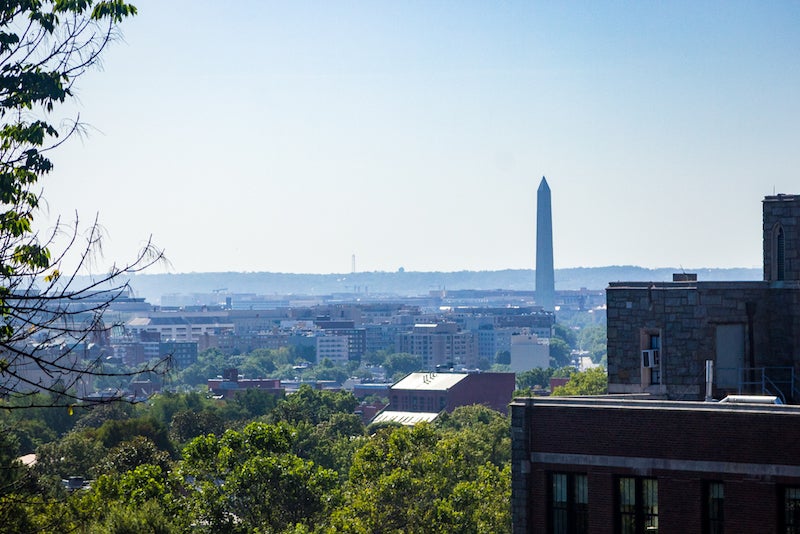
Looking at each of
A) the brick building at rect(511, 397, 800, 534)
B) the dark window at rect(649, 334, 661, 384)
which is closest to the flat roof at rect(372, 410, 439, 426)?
the dark window at rect(649, 334, 661, 384)

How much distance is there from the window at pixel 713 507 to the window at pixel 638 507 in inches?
38.8

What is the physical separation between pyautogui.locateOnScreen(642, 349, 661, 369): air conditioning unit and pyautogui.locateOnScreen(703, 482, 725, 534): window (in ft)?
21.8

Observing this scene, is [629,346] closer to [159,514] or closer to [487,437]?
[159,514]

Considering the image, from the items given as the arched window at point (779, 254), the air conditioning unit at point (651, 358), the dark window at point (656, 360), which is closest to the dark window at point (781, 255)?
the arched window at point (779, 254)

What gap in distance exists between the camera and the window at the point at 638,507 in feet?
80.1

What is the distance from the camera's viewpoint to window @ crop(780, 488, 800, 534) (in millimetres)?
22875

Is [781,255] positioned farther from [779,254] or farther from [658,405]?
[658,405]

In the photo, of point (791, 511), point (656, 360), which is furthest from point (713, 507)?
point (656, 360)

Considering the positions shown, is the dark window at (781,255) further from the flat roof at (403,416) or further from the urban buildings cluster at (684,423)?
the flat roof at (403,416)

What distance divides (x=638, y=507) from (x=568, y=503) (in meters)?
1.44

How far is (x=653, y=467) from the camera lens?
24250 mm

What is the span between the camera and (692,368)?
98.2 feet

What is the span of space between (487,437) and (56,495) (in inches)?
1867

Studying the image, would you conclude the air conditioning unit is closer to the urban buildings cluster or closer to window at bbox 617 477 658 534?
the urban buildings cluster
